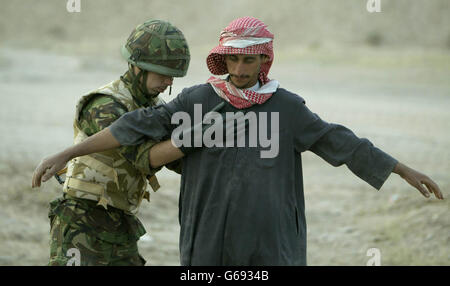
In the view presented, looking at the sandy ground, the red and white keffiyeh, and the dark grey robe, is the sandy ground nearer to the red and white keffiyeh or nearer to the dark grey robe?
the dark grey robe

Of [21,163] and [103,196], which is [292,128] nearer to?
[103,196]

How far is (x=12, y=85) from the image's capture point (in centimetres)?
2183

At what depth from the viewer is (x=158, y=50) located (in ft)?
12.4

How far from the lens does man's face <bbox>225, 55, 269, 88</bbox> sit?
331cm

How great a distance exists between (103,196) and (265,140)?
108 cm

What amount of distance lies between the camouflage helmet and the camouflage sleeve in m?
0.28

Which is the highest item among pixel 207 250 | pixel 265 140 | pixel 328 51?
pixel 328 51

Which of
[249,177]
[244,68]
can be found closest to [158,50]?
[244,68]

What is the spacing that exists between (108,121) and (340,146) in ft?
3.92

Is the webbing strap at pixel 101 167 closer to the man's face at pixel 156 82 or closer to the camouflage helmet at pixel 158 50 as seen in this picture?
the man's face at pixel 156 82

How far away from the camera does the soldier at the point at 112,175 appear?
380 cm

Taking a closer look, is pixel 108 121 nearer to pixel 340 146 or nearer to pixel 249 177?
pixel 249 177

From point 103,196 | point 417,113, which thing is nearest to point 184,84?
point 417,113

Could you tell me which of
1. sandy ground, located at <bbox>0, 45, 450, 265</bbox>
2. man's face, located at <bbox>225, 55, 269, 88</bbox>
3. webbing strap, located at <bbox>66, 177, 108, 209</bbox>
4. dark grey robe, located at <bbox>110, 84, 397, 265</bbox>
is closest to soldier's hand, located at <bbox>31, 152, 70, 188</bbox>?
dark grey robe, located at <bbox>110, 84, 397, 265</bbox>
